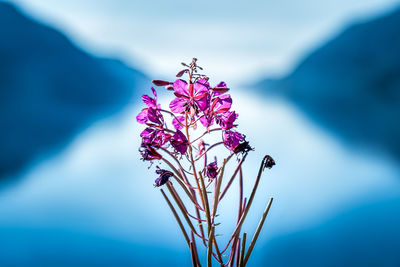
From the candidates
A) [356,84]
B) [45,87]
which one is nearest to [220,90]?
[45,87]

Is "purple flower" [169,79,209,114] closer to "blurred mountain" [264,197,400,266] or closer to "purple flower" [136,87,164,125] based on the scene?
"purple flower" [136,87,164,125]

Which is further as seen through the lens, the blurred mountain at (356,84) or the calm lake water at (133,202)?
the blurred mountain at (356,84)

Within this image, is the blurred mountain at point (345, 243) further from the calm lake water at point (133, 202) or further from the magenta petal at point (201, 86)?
the magenta petal at point (201, 86)

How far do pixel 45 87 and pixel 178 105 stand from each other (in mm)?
16941

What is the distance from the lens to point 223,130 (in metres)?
0.45

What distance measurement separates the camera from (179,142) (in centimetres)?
42

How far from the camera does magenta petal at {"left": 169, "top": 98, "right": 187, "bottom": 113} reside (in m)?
0.45

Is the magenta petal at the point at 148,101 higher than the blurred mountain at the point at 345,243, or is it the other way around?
the magenta petal at the point at 148,101

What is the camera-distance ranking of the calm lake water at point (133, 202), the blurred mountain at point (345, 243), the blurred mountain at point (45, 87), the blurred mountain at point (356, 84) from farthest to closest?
the blurred mountain at point (356, 84), the blurred mountain at point (45, 87), the calm lake water at point (133, 202), the blurred mountain at point (345, 243)

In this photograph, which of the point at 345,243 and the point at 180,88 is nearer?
the point at 180,88

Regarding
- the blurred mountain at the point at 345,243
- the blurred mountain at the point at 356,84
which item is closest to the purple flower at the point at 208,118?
the blurred mountain at the point at 345,243

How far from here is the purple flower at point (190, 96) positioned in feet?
1.42

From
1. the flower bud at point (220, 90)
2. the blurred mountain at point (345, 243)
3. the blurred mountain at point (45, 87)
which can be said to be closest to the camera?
the flower bud at point (220, 90)

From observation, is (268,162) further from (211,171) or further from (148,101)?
(148,101)
